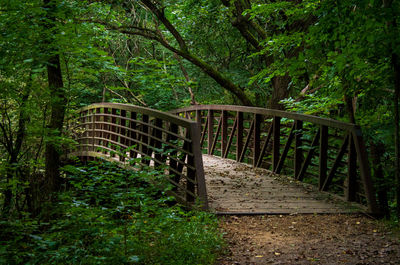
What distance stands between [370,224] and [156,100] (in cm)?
1159

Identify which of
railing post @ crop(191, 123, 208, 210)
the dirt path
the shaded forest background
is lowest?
the dirt path

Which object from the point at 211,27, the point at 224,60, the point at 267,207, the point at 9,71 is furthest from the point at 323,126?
the point at 224,60

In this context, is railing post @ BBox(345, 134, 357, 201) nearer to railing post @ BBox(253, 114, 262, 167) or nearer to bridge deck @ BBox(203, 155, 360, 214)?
bridge deck @ BBox(203, 155, 360, 214)

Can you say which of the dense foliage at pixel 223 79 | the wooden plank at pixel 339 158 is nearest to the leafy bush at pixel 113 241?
the dense foliage at pixel 223 79

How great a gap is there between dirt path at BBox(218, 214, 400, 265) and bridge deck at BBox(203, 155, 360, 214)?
0.29 meters

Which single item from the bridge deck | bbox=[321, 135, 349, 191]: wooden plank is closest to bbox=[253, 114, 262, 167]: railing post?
the bridge deck

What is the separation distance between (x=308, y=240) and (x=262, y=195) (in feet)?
6.66

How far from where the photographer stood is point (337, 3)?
452 centimetres

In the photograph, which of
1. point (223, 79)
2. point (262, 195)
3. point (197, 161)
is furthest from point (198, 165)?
point (223, 79)

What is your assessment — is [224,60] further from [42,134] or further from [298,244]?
[298,244]

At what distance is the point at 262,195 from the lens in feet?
22.1

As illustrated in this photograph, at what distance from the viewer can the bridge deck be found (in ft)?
19.6

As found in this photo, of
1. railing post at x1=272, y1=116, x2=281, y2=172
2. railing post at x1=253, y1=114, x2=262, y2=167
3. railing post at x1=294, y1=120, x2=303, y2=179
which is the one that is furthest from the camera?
railing post at x1=253, y1=114, x2=262, y2=167

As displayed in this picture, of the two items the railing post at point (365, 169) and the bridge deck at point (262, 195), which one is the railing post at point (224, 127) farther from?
the railing post at point (365, 169)
